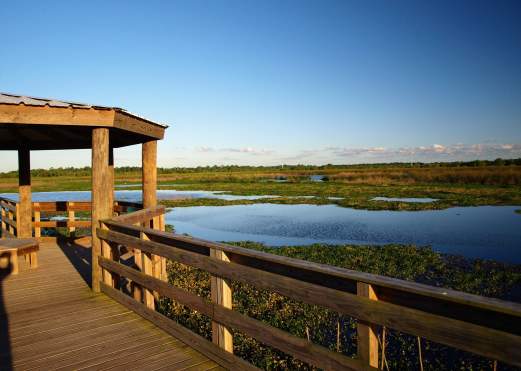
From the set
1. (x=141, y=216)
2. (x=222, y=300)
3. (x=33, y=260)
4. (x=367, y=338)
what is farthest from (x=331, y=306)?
(x=33, y=260)

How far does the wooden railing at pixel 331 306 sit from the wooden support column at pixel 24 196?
23.8 ft

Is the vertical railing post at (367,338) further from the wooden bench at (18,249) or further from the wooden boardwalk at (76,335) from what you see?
the wooden bench at (18,249)

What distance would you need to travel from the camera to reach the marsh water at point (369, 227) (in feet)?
55.4

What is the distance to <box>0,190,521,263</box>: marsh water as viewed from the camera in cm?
1688

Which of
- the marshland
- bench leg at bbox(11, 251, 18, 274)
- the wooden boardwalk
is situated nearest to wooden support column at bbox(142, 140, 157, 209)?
the wooden boardwalk

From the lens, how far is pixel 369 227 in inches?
829

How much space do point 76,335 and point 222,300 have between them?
2.17 m

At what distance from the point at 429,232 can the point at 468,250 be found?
4.00 meters

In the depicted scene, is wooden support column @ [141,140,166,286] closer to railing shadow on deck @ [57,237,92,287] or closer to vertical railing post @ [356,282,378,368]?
railing shadow on deck @ [57,237,92,287]

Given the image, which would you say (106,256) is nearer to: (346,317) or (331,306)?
(331,306)

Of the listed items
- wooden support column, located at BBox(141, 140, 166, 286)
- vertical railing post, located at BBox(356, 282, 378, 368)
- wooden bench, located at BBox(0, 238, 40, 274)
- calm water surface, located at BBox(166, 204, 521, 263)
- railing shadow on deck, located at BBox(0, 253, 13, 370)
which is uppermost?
wooden support column, located at BBox(141, 140, 166, 286)

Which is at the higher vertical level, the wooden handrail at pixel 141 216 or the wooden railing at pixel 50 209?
the wooden handrail at pixel 141 216

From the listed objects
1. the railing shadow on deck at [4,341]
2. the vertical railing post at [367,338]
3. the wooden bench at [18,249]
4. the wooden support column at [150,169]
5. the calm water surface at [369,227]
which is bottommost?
the calm water surface at [369,227]

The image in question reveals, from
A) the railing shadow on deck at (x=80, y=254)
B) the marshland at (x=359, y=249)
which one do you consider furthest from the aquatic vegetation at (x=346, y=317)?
the railing shadow on deck at (x=80, y=254)
